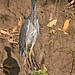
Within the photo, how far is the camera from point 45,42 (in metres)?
4.96

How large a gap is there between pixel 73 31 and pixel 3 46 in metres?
1.49

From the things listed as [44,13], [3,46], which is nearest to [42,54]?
[3,46]

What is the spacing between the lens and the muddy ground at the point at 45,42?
4551mm

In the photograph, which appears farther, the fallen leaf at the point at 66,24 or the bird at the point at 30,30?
the fallen leaf at the point at 66,24

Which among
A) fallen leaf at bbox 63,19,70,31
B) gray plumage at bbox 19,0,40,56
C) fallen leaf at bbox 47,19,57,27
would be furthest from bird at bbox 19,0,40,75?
fallen leaf at bbox 63,19,70,31

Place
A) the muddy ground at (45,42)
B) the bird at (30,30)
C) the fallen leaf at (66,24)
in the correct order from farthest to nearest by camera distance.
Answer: the fallen leaf at (66,24) < the muddy ground at (45,42) < the bird at (30,30)

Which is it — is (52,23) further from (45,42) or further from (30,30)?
(30,30)

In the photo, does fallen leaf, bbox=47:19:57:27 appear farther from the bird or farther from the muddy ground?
the bird

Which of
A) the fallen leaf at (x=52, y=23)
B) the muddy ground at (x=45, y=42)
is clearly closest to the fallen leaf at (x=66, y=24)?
the muddy ground at (x=45, y=42)

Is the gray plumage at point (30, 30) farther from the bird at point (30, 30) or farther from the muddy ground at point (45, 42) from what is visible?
the muddy ground at point (45, 42)

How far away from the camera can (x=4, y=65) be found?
4.47 m

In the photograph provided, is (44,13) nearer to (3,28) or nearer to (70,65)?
(3,28)

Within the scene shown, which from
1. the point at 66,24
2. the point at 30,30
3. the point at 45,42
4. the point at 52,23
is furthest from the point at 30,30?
the point at 66,24

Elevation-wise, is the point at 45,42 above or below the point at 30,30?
below
